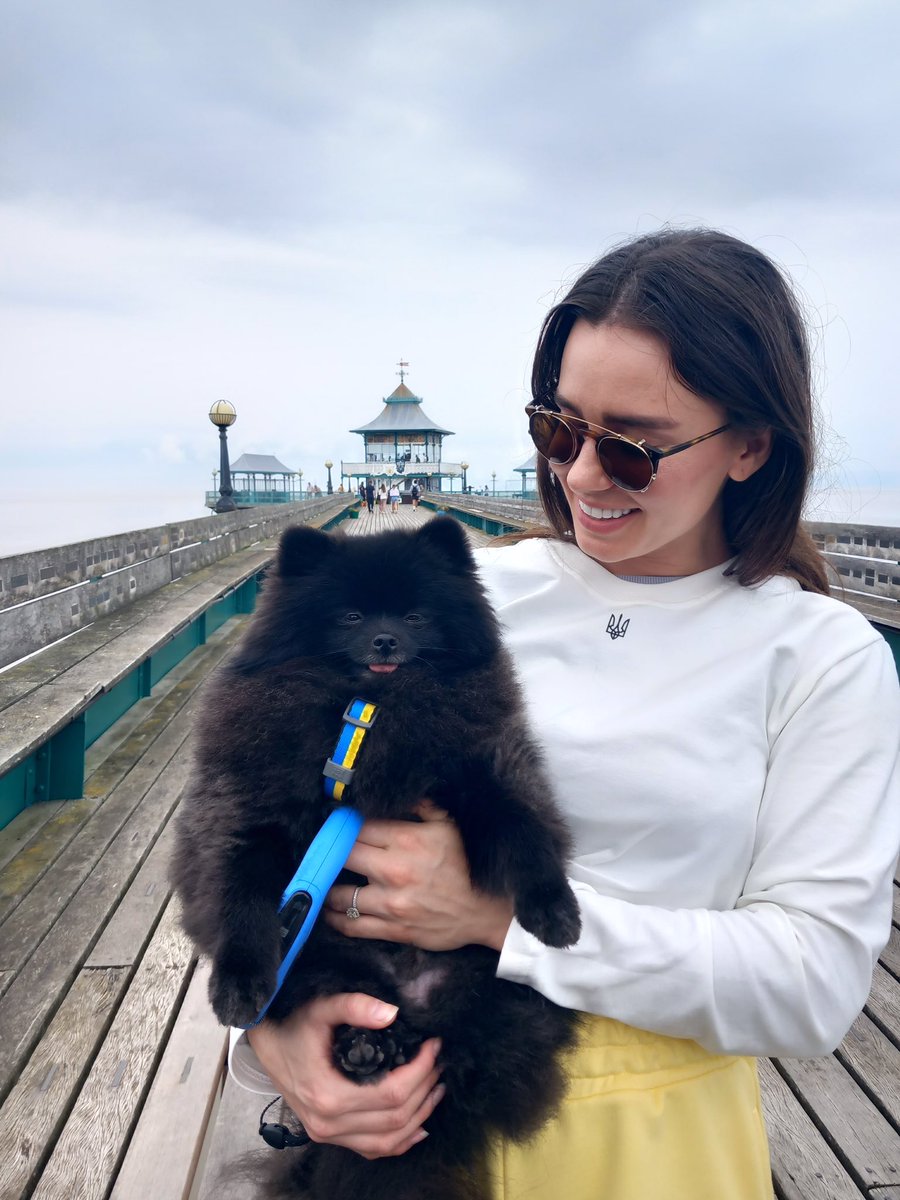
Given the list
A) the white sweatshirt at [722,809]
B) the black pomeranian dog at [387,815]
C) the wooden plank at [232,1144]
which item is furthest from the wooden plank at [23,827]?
the white sweatshirt at [722,809]

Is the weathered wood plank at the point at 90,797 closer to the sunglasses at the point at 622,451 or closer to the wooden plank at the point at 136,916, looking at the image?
the wooden plank at the point at 136,916

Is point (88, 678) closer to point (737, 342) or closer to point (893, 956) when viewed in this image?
point (737, 342)

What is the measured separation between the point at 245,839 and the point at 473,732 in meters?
0.51

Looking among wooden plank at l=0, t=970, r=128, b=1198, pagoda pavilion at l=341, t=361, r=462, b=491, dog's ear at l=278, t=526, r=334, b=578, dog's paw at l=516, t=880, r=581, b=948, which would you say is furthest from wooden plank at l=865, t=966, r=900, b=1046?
pagoda pavilion at l=341, t=361, r=462, b=491

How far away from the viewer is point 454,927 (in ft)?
4.46

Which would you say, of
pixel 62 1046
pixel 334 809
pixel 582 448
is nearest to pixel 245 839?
pixel 334 809

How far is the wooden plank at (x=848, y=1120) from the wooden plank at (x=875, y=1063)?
3cm

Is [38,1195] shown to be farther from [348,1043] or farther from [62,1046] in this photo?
[348,1043]

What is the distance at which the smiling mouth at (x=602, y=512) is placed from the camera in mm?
1503

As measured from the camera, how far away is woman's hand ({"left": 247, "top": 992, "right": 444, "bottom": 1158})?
1.23 metres

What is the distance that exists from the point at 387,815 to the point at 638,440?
87 cm

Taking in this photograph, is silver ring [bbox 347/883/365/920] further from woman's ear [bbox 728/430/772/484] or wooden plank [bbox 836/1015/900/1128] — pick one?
wooden plank [bbox 836/1015/900/1128]

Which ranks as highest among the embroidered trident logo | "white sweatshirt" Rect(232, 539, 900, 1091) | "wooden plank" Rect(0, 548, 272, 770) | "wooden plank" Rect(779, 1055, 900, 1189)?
the embroidered trident logo

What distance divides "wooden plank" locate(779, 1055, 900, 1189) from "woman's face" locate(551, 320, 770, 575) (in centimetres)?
154
